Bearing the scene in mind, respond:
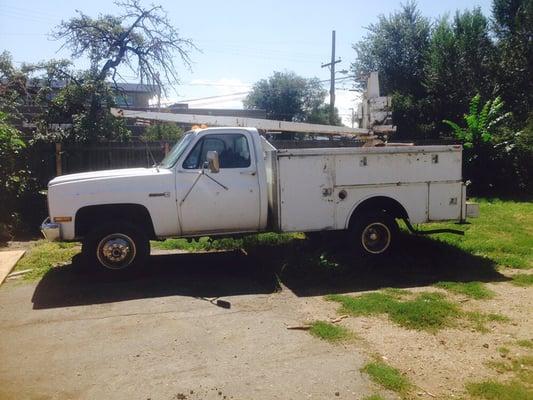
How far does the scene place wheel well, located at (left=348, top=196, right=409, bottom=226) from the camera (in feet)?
24.5

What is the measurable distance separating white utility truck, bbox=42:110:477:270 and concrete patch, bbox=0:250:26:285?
4.43ft

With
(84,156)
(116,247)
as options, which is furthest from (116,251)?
(84,156)

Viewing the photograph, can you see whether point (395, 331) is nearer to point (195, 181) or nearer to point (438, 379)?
point (438, 379)

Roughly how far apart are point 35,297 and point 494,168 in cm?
1326

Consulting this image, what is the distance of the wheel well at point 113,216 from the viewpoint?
22.2ft

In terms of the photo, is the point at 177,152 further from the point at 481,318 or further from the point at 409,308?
the point at 481,318

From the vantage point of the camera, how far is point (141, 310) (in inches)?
227

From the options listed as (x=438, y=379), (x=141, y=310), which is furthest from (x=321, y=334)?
(x=141, y=310)

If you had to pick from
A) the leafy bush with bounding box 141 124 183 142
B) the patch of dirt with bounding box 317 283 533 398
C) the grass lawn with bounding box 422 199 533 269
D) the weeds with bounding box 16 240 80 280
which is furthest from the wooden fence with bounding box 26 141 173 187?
the patch of dirt with bounding box 317 283 533 398

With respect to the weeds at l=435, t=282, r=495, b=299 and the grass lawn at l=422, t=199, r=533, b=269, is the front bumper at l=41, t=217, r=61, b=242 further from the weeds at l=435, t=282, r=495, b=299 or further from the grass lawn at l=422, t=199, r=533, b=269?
the grass lawn at l=422, t=199, r=533, b=269

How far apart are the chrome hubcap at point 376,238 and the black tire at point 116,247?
324 cm

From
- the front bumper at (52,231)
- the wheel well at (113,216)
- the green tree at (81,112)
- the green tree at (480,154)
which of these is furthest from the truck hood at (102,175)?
the green tree at (480,154)

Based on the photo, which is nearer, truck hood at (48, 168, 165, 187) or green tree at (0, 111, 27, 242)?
truck hood at (48, 168, 165, 187)

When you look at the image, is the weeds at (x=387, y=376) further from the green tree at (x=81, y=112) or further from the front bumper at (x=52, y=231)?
the green tree at (x=81, y=112)
